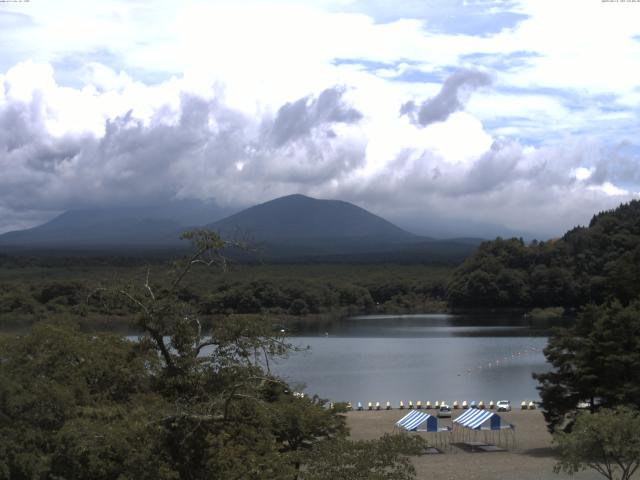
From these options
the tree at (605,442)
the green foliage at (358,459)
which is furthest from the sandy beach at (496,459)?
the green foliage at (358,459)

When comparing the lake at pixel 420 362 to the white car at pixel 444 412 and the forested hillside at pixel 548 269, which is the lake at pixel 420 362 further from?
the forested hillside at pixel 548 269

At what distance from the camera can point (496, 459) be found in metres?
24.5

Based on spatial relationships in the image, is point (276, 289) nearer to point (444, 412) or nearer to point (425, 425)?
point (444, 412)

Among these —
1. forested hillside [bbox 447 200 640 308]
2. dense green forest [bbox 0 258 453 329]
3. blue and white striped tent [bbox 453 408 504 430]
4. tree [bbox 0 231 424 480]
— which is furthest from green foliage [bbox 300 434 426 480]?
forested hillside [bbox 447 200 640 308]

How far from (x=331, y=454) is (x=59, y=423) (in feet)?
14.7

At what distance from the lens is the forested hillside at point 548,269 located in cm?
9375

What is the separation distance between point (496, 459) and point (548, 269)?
73.3m

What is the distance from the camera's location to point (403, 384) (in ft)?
144

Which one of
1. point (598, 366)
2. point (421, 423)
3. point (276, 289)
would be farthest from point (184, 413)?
point (276, 289)

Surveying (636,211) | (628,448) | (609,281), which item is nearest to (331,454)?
(628,448)

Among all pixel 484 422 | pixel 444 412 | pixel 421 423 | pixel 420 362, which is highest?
pixel 484 422

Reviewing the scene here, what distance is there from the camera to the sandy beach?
22.0 metres

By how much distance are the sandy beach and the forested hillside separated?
6079cm

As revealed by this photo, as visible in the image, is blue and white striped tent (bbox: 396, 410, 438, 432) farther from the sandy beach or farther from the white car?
the white car
